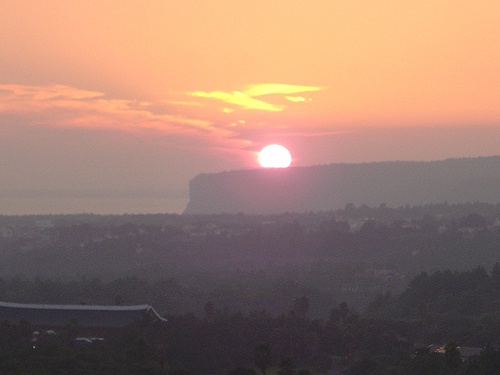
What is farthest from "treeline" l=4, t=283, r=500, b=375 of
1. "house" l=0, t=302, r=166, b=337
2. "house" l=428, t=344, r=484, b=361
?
"house" l=0, t=302, r=166, b=337

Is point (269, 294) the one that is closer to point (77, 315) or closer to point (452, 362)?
point (77, 315)

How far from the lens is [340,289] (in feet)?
315

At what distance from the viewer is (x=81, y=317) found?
63.0m

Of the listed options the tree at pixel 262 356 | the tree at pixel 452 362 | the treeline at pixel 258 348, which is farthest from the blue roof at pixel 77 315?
the tree at pixel 452 362

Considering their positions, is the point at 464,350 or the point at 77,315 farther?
the point at 77,315

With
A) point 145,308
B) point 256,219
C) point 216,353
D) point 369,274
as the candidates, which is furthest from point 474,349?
point 256,219

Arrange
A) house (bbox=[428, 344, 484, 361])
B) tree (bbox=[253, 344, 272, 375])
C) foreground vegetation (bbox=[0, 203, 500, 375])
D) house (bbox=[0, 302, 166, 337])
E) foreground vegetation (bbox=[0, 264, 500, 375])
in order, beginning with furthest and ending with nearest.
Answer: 1. house (bbox=[0, 302, 166, 337])
2. house (bbox=[428, 344, 484, 361])
3. foreground vegetation (bbox=[0, 203, 500, 375])
4. tree (bbox=[253, 344, 272, 375])
5. foreground vegetation (bbox=[0, 264, 500, 375])

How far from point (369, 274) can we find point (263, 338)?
51606mm

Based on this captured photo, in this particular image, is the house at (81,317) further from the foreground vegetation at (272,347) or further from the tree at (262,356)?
the tree at (262,356)

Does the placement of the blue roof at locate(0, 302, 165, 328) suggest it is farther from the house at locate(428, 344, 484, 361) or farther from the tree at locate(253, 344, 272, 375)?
the tree at locate(253, 344, 272, 375)

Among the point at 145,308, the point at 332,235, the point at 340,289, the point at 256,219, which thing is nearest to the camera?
the point at 145,308

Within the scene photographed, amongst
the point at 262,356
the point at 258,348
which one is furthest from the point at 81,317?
the point at 262,356

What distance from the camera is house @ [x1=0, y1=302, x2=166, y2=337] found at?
196 feet

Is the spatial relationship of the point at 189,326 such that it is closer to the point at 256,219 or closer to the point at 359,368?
the point at 359,368
